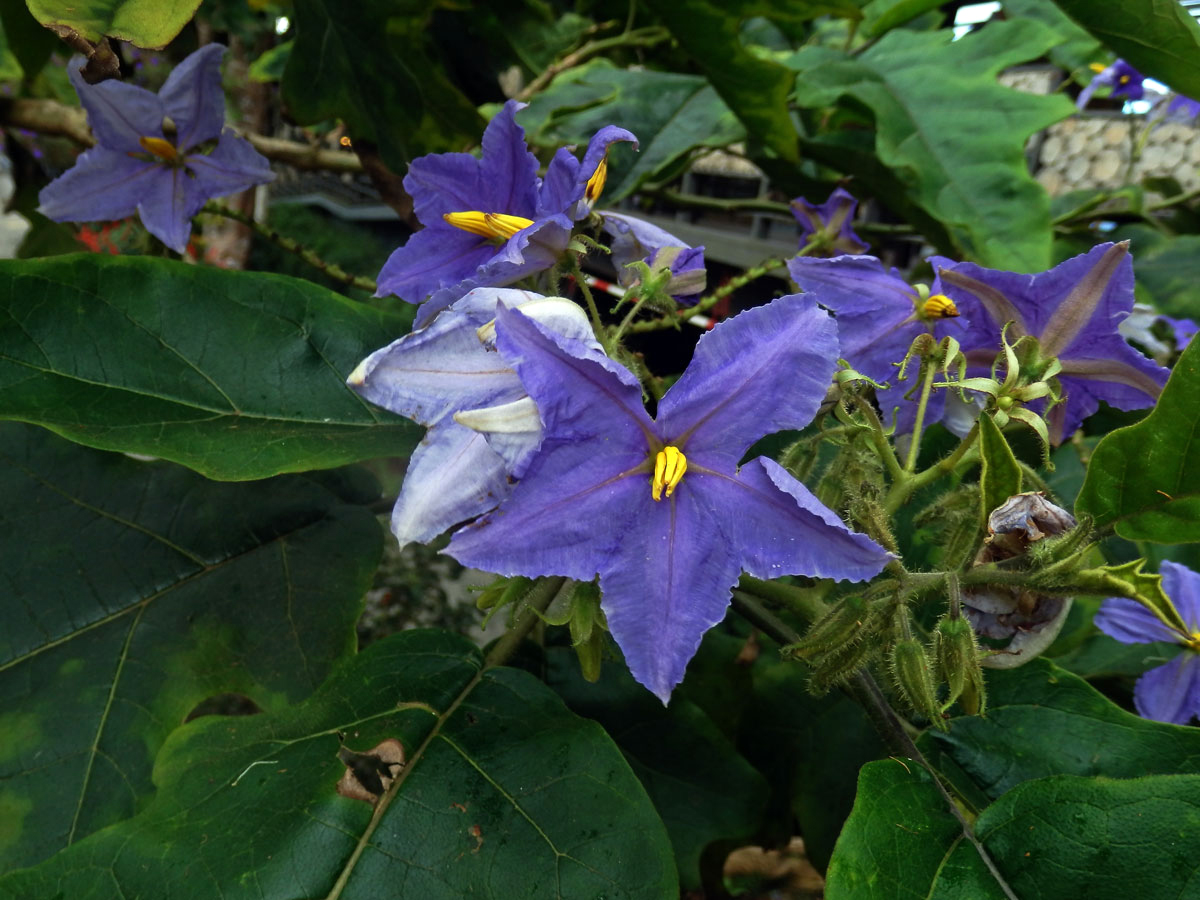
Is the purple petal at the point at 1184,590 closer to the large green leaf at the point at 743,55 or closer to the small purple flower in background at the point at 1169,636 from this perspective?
the small purple flower in background at the point at 1169,636

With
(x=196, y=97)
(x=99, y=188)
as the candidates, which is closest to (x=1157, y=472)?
(x=196, y=97)

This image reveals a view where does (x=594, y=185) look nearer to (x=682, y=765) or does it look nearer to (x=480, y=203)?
(x=480, y=203)

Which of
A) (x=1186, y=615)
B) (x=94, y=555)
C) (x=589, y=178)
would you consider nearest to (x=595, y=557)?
(x=589, y=178)

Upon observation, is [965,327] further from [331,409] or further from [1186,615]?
[331,409]

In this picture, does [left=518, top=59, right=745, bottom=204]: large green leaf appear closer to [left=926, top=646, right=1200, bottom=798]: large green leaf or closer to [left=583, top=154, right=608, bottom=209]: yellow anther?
[left=583, top=154, right=608, bottom=209]: yellow anther

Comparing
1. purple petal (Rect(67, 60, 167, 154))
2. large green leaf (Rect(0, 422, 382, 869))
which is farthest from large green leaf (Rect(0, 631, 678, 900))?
purple petal (Rect(67, 60, 167, 154))
